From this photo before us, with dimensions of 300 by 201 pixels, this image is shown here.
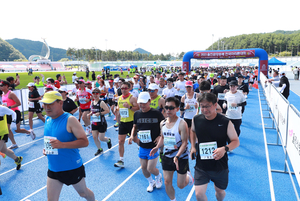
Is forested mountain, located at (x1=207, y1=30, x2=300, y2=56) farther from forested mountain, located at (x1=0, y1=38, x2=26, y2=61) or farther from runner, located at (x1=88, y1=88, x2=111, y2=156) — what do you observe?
forested mountain, located at (x1=0, y1=38, x2=26, y2=61)

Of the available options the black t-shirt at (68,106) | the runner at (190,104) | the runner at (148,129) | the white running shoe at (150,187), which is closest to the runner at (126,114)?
the white running shoe at (150,187)

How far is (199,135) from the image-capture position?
9.76 feet

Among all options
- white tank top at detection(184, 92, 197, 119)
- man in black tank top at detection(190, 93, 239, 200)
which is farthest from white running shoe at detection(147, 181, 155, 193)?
white tank top at detection(184, 92, 197, 119)

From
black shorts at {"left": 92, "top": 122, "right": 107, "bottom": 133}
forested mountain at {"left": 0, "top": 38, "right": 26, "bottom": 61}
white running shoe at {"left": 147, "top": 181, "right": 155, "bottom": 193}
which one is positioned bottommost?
white running shoe at {"left": 147, "top": 181, "right": 155, "bottom": 193}

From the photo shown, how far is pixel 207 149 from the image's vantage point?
2900mm

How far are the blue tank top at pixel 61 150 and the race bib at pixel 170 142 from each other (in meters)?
1.38

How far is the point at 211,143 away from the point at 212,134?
0.13 meters

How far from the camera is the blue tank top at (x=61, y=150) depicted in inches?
112

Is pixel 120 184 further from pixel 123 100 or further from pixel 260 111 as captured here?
pixel 260 111

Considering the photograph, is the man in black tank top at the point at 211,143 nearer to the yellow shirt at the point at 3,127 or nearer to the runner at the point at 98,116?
the runner at the point at 98,116

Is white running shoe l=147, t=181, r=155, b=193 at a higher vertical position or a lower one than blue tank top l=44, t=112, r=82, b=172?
lower

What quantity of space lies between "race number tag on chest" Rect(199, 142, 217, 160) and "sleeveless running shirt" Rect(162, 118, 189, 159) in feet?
1.62

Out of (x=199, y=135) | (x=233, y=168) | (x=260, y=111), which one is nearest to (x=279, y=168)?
(x=233, y=168)

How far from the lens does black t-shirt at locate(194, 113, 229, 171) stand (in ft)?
9.24
